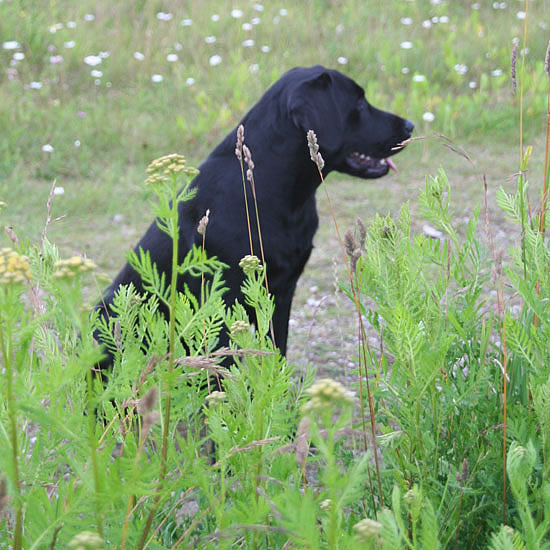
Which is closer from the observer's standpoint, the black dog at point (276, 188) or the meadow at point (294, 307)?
the meadow at point (294, 307)

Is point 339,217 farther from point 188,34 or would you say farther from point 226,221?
point 188,34

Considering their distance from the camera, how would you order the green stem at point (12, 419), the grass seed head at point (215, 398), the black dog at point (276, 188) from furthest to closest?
the black dog at point (276, 188), the grass seed head at point (215, 398), the green stem at point (12, 419)

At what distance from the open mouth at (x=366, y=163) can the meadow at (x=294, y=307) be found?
1.74ft

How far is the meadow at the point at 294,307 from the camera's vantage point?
0.77 metres

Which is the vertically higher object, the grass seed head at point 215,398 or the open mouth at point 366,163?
the grass seed head at point 215,398

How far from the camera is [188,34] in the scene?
677cm

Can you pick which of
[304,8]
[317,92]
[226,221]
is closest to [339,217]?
[317,92]

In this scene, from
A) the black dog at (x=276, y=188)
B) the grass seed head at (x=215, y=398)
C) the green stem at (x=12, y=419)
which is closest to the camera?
the green stem at (x=12, y=419)

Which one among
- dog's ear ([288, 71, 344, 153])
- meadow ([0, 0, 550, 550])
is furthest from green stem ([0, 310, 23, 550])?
dog's ear ([288, 71, 344, 153])

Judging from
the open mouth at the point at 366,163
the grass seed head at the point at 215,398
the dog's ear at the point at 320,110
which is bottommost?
the open mouth at the point at 366,163

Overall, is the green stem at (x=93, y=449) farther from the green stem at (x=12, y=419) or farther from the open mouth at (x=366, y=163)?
the open mouth at (x=366, y=163)

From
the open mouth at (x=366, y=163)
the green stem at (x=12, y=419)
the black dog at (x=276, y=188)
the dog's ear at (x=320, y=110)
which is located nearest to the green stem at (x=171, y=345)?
the green stem at (x=12, y=419)

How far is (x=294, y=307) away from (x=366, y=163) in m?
0.86

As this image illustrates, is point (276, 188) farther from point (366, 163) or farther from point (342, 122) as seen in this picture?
point (366, 163)
